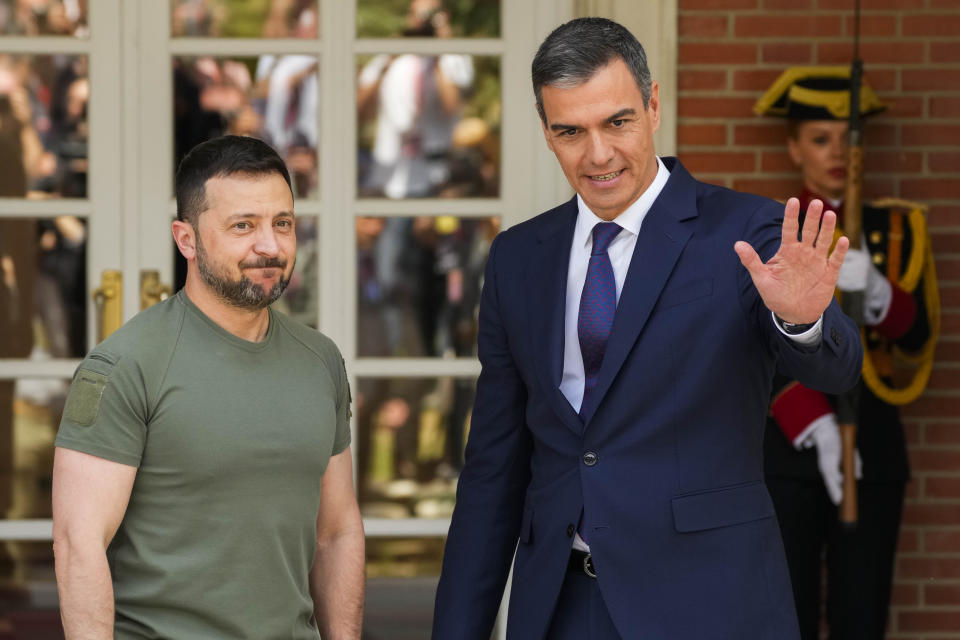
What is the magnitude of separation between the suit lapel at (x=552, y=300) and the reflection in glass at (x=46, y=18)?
7.10ft

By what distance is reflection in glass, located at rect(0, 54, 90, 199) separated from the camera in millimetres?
3967

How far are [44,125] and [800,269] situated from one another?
2.83 meters

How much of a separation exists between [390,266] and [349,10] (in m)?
0.77

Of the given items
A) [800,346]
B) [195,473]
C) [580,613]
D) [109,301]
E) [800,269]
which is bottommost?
[580,613]

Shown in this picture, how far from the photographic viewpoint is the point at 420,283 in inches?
163

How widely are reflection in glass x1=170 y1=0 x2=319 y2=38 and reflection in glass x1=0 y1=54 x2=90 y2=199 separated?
12.6 inches

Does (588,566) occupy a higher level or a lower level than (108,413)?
lower

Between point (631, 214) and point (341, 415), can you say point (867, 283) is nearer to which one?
point (631, 214)

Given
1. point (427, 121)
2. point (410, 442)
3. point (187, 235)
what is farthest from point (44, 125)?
point (187, 235)

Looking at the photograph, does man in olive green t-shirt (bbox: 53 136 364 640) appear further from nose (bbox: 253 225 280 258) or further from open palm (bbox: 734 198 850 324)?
open palm (bbox: 734 198 850 324)

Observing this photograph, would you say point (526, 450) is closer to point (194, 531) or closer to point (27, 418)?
point (194, 531)

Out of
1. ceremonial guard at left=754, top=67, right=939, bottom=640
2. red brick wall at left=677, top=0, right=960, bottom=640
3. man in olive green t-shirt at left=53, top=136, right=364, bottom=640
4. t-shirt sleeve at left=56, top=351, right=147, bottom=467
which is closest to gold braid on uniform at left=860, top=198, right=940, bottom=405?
ceremonial guard at left=754, top=67, right=939, bottom=640

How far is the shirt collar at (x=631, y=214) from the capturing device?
2240 mm

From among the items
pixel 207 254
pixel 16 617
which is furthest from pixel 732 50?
pixel 16 617
